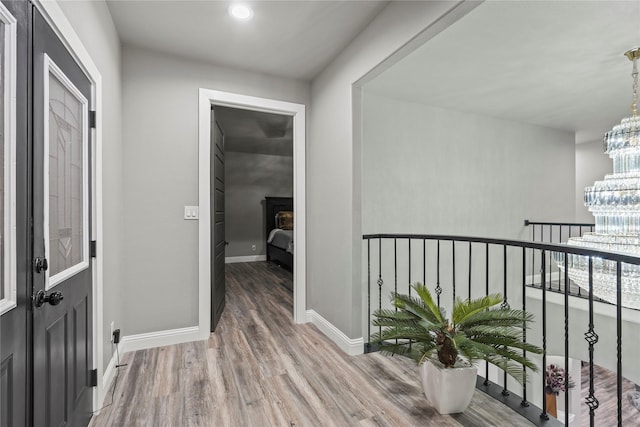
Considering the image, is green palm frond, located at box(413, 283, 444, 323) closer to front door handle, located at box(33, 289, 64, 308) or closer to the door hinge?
front door handle, located at box(33, 289, 64, 308)

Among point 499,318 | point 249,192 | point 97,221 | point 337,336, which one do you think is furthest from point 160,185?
point 249,192

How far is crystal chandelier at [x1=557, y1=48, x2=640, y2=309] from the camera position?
214 centimetres

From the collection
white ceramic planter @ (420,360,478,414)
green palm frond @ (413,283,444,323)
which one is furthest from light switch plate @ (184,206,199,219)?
white ceramic planter @ (420,360,478,414)

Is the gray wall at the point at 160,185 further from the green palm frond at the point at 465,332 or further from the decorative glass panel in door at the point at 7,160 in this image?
the green palm frond at the point at 465,332

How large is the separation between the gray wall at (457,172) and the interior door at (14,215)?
2.98 m

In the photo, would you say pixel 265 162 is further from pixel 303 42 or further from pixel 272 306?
pixel 303 42

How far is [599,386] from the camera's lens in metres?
5.36

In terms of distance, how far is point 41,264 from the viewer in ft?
3.64

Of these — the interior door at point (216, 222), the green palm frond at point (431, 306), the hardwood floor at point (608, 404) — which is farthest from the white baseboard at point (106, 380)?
the hardwood floor at point (608, 404)

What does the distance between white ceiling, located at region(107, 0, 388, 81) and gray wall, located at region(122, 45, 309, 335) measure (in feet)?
0.75

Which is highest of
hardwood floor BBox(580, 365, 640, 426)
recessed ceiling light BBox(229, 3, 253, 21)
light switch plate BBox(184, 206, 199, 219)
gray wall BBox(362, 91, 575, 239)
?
recessed ceiling light BBox(229, 3, 253, 21)

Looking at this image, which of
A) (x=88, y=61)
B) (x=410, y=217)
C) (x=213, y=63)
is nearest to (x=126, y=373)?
(x=88, y=61)

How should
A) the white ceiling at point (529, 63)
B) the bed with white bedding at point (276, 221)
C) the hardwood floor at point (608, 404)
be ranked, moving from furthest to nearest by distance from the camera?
the bed with white bedding at point (276, 221), the hardwood floor at point (608, 404), the white ceiling at point (529, 63)

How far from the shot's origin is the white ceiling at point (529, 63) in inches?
86.4
